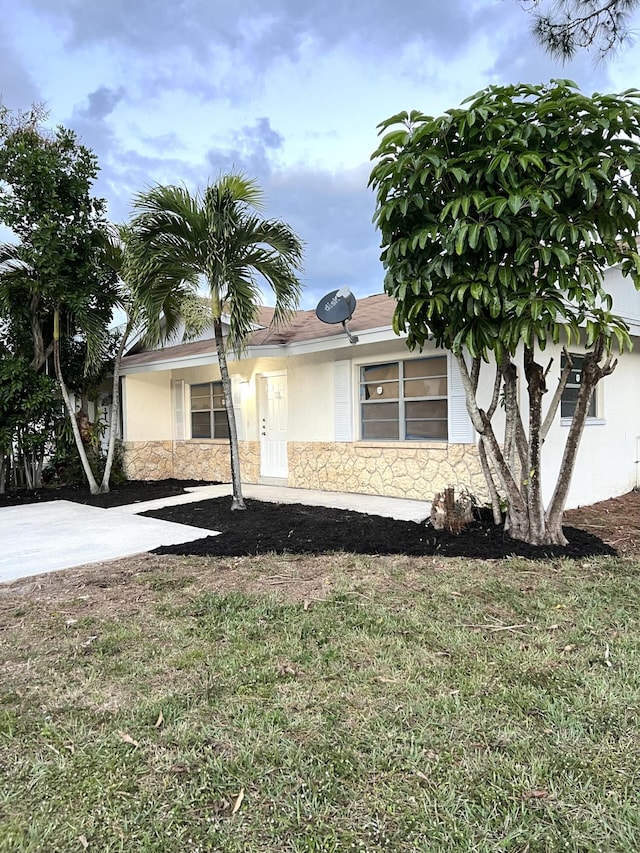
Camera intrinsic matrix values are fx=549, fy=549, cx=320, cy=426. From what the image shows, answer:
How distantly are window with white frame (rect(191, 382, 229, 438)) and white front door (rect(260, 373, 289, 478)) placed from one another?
3.85 ft

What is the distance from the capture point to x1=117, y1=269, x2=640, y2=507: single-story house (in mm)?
8102

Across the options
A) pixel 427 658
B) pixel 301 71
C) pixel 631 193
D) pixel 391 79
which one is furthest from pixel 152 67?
pixel 427 658

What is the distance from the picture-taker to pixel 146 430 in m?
12.8

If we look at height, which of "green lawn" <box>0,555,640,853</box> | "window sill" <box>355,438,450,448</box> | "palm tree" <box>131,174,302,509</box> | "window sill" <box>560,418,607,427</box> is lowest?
"green lawn" <box>0,555,640,853</box>

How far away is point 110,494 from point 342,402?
485 cm

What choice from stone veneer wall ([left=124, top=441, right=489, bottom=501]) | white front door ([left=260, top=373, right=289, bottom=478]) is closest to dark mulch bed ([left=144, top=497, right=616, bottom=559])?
stone veneer wall ([left=124, top=441, right=489, bottom=501])

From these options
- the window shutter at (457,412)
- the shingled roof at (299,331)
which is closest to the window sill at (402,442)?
the window shutter at (457,412)

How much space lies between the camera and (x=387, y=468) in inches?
348

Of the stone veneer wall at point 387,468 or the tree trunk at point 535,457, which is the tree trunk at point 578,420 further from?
the stone veneer wall at point 387,468

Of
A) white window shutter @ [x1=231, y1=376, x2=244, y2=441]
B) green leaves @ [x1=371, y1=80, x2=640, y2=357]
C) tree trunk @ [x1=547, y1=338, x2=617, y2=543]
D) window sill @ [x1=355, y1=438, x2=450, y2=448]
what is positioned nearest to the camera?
green leaves @ [x1=371, y1=80, x2=640, y2=357]

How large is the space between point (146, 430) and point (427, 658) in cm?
1068

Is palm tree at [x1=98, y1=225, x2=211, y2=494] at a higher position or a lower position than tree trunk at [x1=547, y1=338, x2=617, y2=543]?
higher

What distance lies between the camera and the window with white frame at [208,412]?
12.0 meters

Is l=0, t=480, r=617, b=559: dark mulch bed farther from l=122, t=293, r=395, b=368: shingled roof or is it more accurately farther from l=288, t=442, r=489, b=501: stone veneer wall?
l=122, t=293, r=395, b=368: shingled roof
